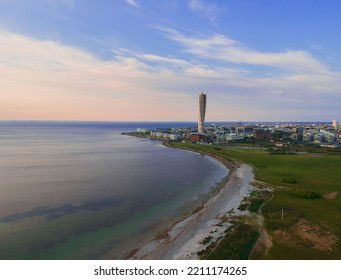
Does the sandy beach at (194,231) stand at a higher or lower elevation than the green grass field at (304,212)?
lower

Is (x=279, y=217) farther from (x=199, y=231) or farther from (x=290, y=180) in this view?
(x=290, y=180)

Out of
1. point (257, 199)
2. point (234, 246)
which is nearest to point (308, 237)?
point (234, 246)

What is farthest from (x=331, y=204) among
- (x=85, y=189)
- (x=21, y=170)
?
(x=21, y=170)

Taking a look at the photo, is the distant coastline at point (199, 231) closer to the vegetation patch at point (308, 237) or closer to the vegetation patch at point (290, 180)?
the vegetation patch at point (308, 237)

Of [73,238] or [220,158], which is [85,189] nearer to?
[73,238]

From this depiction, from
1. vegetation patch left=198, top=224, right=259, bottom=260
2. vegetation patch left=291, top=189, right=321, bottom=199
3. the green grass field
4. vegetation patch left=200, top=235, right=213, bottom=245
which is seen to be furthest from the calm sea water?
vegetation patch left=291, top=189, right=321, bottom=199

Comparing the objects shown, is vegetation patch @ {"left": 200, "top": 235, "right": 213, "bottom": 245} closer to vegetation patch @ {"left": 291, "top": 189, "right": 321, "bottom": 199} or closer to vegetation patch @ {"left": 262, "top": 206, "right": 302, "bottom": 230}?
vegetation patch @ {"left": 262, "top": 206, "right": 302, "bottom": 230}

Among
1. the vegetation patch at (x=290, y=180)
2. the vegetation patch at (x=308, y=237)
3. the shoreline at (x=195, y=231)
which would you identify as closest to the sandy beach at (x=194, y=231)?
the shoreline at (x=195, y=231)
